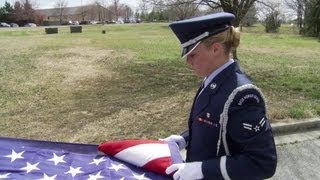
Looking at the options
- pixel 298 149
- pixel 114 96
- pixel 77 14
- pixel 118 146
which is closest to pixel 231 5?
pixel 114 96

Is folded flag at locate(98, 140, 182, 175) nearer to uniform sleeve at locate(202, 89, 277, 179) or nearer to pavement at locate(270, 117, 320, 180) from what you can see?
uniform sleeve at locate(202, 89, 277, 179)

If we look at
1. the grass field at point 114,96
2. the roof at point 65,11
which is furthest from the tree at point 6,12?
the grass field at point 114,96

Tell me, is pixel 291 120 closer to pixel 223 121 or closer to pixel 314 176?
pixel 314 176

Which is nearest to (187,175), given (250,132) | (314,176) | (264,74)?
(250,132)

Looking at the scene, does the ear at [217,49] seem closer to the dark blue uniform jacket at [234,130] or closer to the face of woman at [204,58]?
the face of woman at [204,58]

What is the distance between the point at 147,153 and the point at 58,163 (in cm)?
65

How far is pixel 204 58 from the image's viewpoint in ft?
6.51

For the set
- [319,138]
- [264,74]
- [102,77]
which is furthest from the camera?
[264,74]

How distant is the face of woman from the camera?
1963 millimetres

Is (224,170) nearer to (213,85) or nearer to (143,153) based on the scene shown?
(213,85)

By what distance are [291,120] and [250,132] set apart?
15.9ft

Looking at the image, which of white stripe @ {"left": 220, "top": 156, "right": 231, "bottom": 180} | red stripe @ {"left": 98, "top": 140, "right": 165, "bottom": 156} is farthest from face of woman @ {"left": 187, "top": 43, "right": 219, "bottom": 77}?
red stripe @ {"left": 98, "top": 140, "right": 165, "bottom": 156}

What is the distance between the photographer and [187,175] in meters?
1.97

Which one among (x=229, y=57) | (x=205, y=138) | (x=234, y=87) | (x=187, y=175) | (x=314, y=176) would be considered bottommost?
(x=314, y=176)
